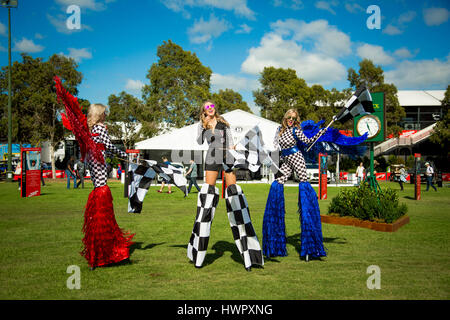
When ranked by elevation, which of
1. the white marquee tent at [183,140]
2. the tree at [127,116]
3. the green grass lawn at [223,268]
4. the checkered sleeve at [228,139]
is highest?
the tree at [127,116]

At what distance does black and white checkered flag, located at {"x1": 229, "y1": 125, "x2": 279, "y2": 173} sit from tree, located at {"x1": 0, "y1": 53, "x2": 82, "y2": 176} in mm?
30701

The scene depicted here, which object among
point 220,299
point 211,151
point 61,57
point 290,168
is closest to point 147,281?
point 220,299

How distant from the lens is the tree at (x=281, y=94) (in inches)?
1590

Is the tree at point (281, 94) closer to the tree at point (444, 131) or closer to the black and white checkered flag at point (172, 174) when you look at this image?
the tree at point (444, 131)

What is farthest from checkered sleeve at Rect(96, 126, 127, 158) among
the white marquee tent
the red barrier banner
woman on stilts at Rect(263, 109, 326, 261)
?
the white marquee tent

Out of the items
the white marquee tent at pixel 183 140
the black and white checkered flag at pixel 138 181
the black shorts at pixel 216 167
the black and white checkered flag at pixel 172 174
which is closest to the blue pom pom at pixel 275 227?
the black shorts at pixel 216 167

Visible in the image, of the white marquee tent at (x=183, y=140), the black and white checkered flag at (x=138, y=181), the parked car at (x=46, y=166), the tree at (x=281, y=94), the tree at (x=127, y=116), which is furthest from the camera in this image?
the tree at (x=281, y=94)

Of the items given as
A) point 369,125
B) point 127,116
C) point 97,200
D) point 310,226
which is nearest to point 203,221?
point 97,200

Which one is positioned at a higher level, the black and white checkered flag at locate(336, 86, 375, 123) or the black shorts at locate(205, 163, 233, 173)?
the black and white checkered flag at locate(336, 86, 375, 123)

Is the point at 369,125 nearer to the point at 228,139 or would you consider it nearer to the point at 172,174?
the point at 228,139

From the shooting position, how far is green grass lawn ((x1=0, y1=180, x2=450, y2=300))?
11.8ft

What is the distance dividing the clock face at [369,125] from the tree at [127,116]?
2708 centimetres

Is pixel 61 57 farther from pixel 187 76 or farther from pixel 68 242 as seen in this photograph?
pixel 68 242

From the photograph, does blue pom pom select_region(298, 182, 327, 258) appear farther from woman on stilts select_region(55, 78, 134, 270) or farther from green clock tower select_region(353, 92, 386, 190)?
green clock tower select_region(353, 92, 386, 190)
